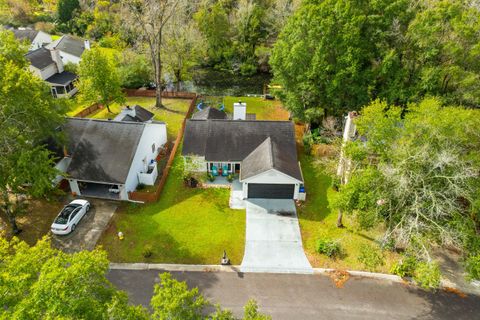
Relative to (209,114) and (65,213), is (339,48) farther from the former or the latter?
(65,213)

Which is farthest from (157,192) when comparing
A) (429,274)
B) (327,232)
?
(429,274)

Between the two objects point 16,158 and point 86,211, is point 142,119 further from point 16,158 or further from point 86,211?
point 16,158

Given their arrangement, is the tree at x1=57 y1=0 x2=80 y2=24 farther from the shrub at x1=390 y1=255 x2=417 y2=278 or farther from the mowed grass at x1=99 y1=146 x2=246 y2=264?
the shrub at x1=390 y1=255 x2=417 y2=278

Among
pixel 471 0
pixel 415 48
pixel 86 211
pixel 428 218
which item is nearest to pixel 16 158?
pixel 86 211

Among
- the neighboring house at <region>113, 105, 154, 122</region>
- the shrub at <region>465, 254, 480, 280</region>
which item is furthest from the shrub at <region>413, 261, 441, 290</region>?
the neighboring house at <region>113, 105, 154, 122</region>

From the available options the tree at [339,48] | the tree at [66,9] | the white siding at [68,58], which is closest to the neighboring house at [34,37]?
the white siding at [68,58]
